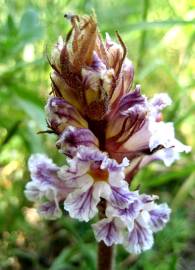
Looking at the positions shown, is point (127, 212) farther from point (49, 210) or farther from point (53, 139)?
point (53, 139)

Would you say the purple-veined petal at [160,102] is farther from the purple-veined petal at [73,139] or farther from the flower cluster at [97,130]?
the purple-veined petal at [73,139]

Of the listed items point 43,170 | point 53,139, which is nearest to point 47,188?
point 43,170

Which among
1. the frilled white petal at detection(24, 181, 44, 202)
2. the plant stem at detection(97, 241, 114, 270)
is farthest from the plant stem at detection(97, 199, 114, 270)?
the frilled white petal at detection(24, 181, 44, 202)

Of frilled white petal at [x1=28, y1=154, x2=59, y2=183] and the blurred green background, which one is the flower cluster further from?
the blurred green background

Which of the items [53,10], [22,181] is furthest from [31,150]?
[53,10]

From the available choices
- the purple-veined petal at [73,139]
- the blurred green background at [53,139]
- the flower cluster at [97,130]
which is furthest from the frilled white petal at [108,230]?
the blurred green background at [53,139]

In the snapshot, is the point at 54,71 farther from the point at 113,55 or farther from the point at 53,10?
the point at 53,10

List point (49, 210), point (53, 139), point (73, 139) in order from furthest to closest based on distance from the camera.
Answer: point (53, 139)
point (49, 210)
point (73, 139)
